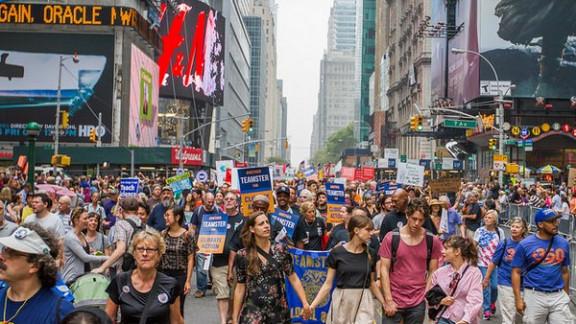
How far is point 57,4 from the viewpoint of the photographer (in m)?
58.4

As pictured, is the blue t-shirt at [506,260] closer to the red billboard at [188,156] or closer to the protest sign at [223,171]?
the protest sign at [223,171]

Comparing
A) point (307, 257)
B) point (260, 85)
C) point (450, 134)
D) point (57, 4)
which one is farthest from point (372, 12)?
point (307, 257)

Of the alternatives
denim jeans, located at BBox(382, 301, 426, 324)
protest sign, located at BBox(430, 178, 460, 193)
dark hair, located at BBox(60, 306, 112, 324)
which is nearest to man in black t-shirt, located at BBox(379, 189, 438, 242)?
denim jeans, located at BBox(382, 301, 426, 324)

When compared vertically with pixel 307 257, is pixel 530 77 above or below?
above

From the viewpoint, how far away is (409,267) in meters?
7.56

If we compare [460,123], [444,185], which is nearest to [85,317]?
[444,185]

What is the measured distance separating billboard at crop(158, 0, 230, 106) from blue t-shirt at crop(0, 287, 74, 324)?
251 feet

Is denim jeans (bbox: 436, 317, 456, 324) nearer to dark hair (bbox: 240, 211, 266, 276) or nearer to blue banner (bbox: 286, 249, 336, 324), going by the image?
dark hair (bbox: 240, 211, 266, 276)

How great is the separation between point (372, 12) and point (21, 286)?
6114 inches

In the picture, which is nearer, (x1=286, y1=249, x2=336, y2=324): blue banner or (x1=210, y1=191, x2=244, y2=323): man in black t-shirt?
(x1=286, y1=249, x2=336, y2=324): blue banner

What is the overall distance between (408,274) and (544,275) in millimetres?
1346

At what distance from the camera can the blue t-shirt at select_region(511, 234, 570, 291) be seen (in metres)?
7.47

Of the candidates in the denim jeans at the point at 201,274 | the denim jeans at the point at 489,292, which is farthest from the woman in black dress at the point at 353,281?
the denim jeans at the point at 201,274

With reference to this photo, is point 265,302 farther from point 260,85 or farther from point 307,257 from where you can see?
point 260,85
